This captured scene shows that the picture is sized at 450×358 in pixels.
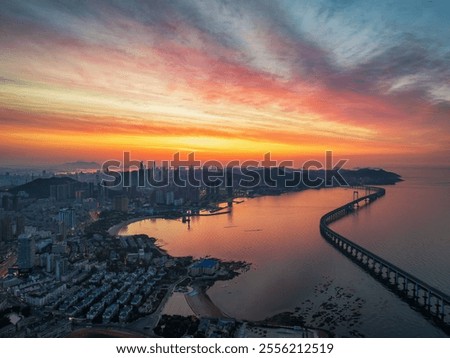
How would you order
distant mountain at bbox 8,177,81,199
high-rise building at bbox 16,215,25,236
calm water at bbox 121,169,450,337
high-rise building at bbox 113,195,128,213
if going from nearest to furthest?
calm water at bbox 121,169,450,337
high-rise building at bbox 16,215,25,236
high-rise building at bbox 113,195,128,213
distant mountain at bbox 8,177,81,199

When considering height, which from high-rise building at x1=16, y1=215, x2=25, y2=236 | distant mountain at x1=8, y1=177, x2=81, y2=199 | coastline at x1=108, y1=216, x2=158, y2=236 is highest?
distant mountain at x1=8, y1=177, x2=81, y2=199

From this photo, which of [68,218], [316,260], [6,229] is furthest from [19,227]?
[316,260]

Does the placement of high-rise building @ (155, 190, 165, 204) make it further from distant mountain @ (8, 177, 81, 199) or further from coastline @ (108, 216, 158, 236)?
distant mountain @ (8, 177, 81, 199)

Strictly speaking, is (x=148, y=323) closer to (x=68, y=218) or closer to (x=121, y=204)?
(x=68, y=218)

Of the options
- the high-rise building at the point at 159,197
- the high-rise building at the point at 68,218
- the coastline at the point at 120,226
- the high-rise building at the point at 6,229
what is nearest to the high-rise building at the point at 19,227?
the high-rise building at the point at 6,229

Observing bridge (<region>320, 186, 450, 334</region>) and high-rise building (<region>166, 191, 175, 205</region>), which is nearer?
bridge (<region>320, 186, 450, 334</region>)

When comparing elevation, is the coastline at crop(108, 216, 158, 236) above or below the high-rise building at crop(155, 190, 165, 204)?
below

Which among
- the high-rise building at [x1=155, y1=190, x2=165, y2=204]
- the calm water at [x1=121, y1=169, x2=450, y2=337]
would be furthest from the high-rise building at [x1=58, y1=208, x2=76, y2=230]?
the high-rise building at [x1=155, y1=190, x2=165, y2=204]

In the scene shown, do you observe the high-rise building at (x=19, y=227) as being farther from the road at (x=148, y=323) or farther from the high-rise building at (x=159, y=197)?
the high-rise building at (x=159, y=197)
